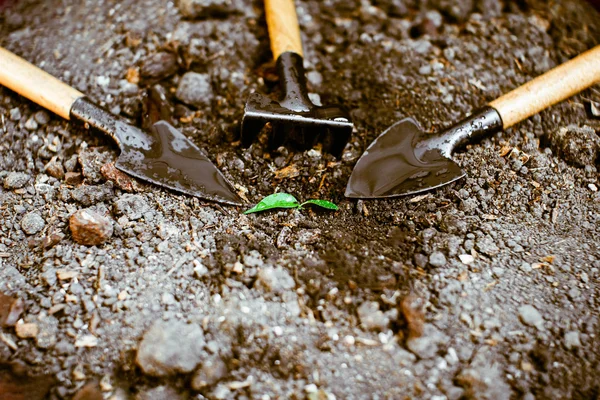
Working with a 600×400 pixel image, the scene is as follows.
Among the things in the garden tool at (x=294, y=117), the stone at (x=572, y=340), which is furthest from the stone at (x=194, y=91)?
the stone at (x=572, y=340)

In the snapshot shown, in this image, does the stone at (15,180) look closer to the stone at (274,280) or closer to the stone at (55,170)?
the stone at (55,170)

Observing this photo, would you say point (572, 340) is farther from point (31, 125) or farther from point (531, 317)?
point (31, 125)

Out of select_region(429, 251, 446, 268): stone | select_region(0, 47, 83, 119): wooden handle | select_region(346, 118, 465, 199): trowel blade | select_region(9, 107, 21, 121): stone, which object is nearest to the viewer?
select_region(429, 251, 446, 268): stone

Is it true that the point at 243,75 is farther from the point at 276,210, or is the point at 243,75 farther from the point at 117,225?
the point at 117,225

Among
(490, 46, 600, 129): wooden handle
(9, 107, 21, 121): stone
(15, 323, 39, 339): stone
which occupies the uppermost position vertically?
(490, 46, 600, 129): wooden handle

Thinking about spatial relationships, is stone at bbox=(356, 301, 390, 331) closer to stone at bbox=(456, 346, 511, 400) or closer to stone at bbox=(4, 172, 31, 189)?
stone at bbox=(456, 346, 511, 400)

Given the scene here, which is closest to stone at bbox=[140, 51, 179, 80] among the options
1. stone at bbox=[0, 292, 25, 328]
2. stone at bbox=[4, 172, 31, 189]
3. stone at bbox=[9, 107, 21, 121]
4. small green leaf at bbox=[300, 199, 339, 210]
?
stone at bbox=[9, 107, 21, 121]

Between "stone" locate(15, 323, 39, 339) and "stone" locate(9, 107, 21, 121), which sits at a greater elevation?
"stone" locate(9, 107, 21, 121)
